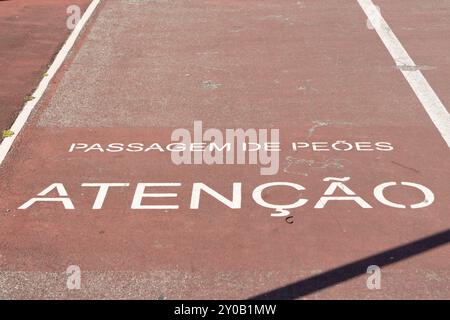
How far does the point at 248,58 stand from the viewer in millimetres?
15164

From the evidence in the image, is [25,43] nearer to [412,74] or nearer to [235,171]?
[235,171]

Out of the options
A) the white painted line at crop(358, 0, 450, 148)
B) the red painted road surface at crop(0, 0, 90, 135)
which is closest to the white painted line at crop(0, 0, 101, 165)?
the red painted road surface at crop(0, 0, 90, 135)

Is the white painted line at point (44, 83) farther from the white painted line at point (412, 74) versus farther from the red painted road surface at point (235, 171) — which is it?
the white painted line at point (412, 74)

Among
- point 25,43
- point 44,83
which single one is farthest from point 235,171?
point 25,43

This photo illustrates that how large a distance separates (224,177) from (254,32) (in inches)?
278

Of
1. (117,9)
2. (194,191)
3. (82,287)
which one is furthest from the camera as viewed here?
(117,9)

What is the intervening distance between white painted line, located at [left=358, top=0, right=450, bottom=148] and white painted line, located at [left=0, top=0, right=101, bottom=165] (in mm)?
6384

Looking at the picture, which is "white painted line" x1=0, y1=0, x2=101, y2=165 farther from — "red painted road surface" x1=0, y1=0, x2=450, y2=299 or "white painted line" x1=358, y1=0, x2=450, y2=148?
"white painted line" x1=358, y1=0, x2=450, y2=148

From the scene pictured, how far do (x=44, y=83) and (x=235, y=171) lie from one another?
5092mm

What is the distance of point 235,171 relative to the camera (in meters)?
10.5

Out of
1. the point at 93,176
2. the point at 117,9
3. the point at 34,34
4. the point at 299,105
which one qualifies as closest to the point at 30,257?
the point at 93,176

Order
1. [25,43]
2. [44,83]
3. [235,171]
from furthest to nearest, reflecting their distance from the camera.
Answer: [25,43]
[44,83]
[235,171]

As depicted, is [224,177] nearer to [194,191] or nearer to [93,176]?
[194,191]

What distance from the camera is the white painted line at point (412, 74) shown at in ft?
39.6
